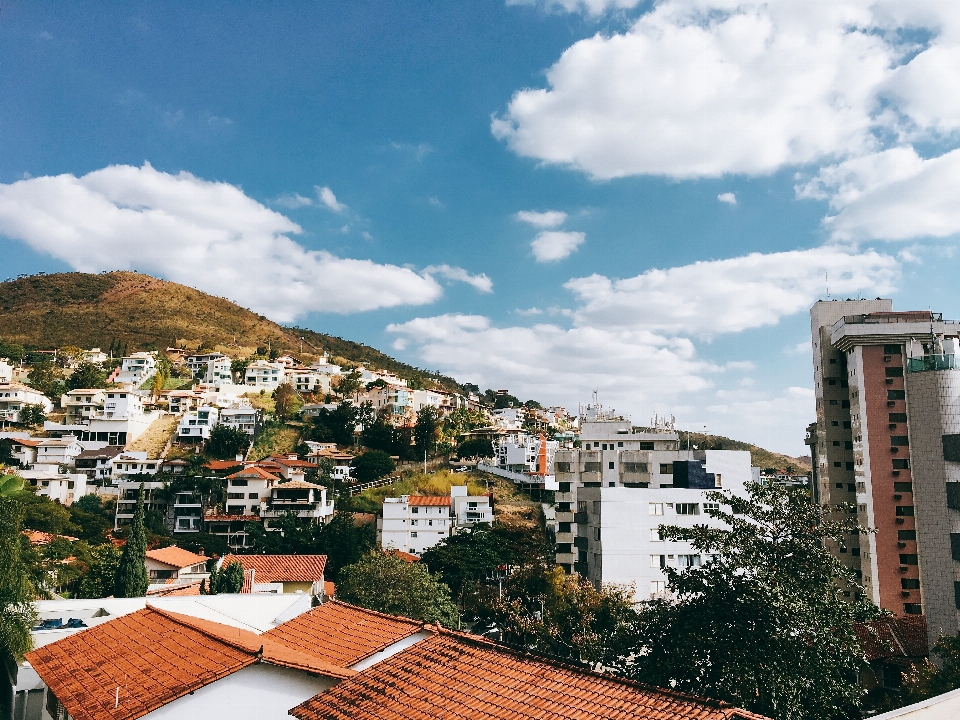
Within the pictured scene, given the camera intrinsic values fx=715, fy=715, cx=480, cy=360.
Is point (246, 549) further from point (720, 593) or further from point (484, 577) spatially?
point (720, 593)

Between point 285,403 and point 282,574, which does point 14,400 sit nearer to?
point 285,403

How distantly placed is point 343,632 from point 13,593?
706 cm

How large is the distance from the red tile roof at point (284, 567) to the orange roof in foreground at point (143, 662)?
25980mm

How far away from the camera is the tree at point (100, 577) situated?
34500 mm

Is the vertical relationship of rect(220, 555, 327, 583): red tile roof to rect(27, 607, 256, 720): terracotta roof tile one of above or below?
below

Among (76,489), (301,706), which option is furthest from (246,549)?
(301,706)

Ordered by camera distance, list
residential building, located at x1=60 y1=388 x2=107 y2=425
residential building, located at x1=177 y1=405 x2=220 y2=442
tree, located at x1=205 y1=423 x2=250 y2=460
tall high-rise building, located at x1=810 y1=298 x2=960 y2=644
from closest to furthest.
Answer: tall high-rise building, located at x1=810 y1=298 x2=960 y2=644 → tree, located at x1=205 y1=423 x2=250 y2=460 → residential building, located at x1=60 y1=388 x2=107 y2=425 → residential building, located at x1=177 y1=405 x2=220 y2=442

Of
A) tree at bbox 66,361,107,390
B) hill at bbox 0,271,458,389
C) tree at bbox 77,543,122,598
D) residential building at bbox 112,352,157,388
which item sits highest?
hill at bbox 0,271,458,389

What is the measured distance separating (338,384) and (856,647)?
88.0 metres

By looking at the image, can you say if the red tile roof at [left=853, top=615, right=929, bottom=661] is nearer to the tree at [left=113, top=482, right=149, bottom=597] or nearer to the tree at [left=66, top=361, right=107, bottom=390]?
the tree at [left=113, top=482, right=149, bottom=597]

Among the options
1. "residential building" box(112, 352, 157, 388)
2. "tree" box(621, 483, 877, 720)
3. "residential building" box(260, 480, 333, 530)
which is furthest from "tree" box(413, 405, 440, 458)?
"tree" box(621, 483, 877, 720)

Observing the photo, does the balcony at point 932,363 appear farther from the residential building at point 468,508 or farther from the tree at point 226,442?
the tree at point 226,442

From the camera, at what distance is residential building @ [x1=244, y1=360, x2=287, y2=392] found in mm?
95688

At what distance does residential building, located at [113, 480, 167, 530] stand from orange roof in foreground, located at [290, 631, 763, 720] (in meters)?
54.7
